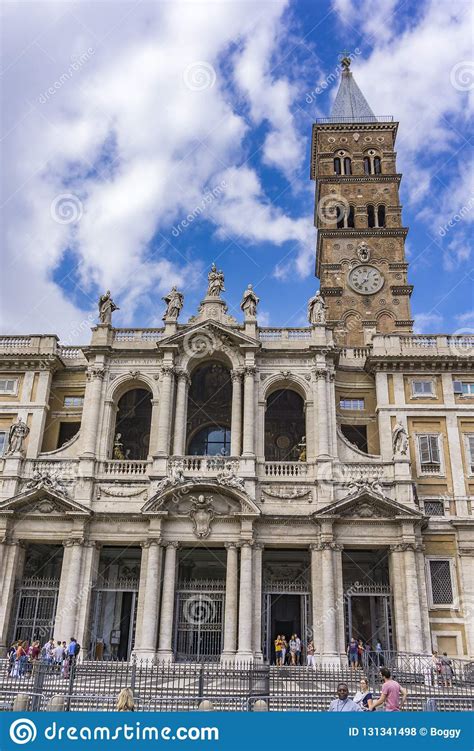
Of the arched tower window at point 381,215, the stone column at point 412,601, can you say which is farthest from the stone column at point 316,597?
the arched tower window at point 381,215

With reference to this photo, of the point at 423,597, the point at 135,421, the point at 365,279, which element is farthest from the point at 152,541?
the point at 365,279

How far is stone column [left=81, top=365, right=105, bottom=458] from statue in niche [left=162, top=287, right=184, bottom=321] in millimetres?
4566

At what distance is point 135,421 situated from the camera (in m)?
38.1

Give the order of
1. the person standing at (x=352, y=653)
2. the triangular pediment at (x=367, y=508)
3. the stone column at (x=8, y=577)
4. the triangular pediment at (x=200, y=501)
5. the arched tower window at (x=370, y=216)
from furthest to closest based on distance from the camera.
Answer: the arched tower window at (x=370, y=216)
the triangular pediment at (x=200, y=501)
the triangular pediment at (x=367, y=508)
the stone column at (x=8, y=577)
the person standing at (x=352, y=653)

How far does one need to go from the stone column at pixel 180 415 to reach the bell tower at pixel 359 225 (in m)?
15.2

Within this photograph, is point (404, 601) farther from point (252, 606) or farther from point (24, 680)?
point (24, 680)

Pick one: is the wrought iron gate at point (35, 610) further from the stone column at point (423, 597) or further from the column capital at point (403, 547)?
the stone column at point (423, 597)

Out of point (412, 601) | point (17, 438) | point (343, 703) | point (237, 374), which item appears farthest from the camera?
point (237, 374)

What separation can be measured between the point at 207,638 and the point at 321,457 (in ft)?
32.0

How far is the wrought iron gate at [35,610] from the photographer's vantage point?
31016 mm

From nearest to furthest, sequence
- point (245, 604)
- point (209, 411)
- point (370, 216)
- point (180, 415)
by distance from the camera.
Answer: point (245, 604)
point (180, 415)
point (209, 411)
point (370, 216)

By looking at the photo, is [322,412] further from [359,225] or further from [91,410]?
[359,225]

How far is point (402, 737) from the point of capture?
8633 mm

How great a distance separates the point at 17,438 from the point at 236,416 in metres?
10.7
